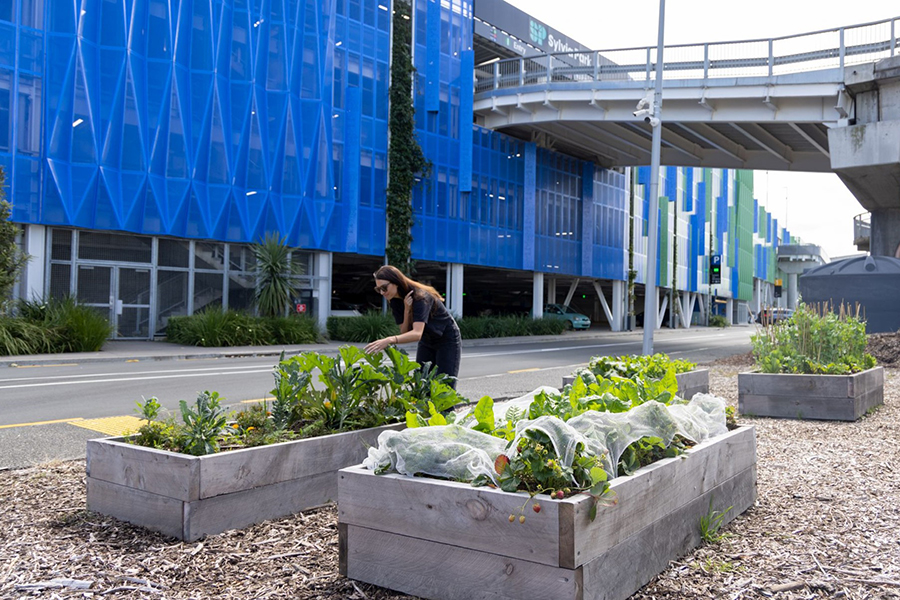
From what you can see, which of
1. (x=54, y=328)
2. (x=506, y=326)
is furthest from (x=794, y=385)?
(x=506, y=326)

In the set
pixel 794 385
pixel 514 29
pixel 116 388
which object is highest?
pixel 514 29

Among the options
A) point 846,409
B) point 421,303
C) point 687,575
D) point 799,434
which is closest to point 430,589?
point 687,575

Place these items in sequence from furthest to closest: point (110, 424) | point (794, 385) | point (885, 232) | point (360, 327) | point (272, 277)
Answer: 1. point (885, 232)
2. point (360, 327)
3. point (272, 277)
4. point (794, 385)
5. point (110, 424)

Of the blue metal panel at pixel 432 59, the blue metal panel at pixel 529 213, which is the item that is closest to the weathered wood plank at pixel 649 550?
the blue metal panel at pixel 432 59

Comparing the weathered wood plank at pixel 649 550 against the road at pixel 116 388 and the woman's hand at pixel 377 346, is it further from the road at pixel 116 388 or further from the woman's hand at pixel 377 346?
the road at pixel 116 388

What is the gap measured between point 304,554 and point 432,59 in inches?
1135

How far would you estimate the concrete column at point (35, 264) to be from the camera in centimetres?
1983

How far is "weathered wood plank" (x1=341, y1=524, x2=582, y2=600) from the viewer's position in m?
2.71

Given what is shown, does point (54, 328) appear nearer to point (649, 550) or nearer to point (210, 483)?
point (210, 483)

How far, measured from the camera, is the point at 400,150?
28719 millimetres

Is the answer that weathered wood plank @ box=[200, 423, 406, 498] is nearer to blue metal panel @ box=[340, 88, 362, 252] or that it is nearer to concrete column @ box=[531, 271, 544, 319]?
blue metal panel @ box=[340, 88, 362, 252]

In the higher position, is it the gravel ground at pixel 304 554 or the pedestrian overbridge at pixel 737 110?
the pedestrian overbridge at pixel 737 110

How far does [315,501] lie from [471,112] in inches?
1128

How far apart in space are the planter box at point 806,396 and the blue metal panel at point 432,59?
23.7m
